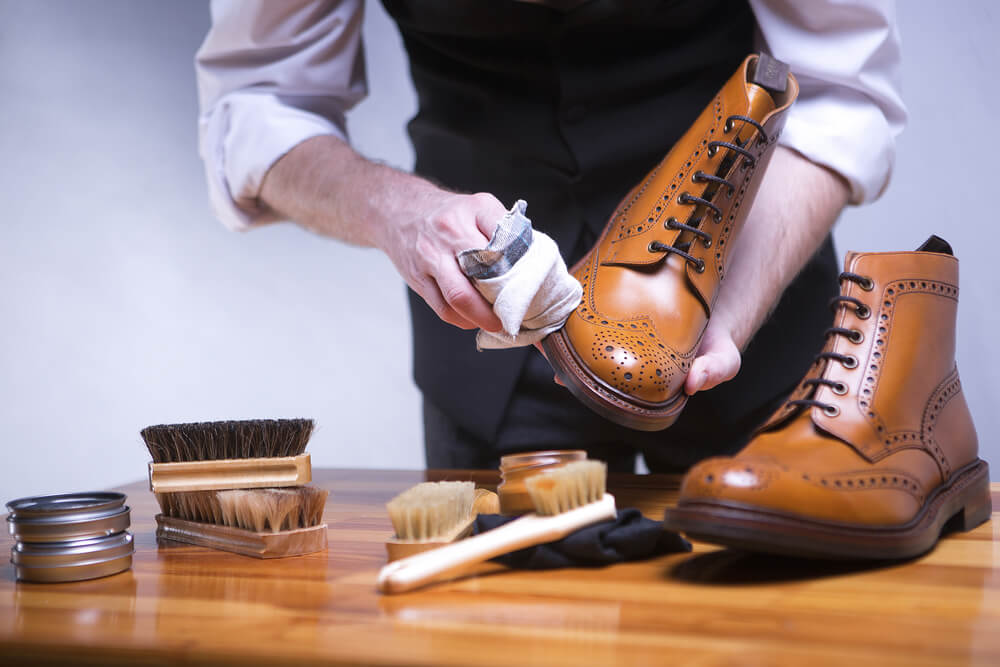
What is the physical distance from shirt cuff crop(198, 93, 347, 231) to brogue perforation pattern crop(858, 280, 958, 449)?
2.27ft

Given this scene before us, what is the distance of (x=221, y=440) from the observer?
69 centimetres

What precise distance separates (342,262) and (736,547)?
194cm

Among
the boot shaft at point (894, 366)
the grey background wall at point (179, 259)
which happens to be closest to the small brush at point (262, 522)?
the boot shaft at point (894, 366)

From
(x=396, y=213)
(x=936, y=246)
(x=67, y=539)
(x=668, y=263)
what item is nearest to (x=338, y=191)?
(x=396, y=213)

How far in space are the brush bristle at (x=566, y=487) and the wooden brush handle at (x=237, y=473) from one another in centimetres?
19

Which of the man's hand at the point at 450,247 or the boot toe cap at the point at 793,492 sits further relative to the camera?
the man's hand at the point at 450,247

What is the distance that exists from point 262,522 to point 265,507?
0.01 meters

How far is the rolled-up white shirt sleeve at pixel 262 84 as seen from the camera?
1069mm

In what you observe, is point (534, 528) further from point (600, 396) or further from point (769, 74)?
point (769, 74)

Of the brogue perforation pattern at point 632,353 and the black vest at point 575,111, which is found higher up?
the black vest at point 575,111

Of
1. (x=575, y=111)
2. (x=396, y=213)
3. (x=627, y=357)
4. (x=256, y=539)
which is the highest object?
(x=575, y=111)

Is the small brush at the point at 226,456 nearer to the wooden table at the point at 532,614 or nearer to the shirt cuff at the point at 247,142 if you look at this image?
the wooden table at the point at 532,614

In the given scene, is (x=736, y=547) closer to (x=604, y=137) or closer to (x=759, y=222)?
(x=759, y=222)

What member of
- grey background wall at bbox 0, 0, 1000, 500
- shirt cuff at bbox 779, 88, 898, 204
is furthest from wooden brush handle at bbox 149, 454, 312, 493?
grey background wall at bbox 0, 0, 1000, 500
